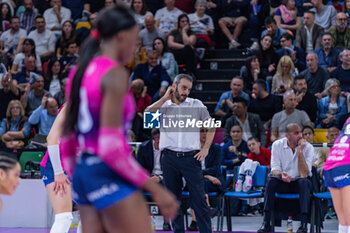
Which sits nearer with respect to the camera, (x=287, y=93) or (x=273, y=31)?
(x=287, y=93)

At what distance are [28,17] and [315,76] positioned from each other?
22.2 feet

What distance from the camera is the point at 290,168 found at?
27.6ft

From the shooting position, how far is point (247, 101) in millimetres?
10445

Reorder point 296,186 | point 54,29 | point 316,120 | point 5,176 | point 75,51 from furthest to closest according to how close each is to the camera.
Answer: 1. point 54,29
2. point 75,51
3. point 316,120
4. point 296,186
5. point 5,176

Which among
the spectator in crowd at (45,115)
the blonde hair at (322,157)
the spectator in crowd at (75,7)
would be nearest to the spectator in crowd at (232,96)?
the blonde hair at (322,157)

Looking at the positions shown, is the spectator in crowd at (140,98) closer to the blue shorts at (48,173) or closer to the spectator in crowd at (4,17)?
the spectator in crowd at (4,17)

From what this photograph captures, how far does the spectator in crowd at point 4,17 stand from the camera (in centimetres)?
1416

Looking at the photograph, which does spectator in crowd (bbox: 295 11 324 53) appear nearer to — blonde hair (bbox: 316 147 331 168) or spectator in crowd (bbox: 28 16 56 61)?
blonde hair (bbox: 316 147 331 168)

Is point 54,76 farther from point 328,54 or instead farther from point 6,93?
point 328,54

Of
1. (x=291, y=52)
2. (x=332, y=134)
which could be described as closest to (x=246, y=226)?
(x=332, y=134)

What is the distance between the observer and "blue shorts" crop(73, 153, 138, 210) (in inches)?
112

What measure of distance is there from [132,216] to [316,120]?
781 centimetres

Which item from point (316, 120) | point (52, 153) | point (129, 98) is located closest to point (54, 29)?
point (316, 120)

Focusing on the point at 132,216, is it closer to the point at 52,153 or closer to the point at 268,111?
the point at 52,153
